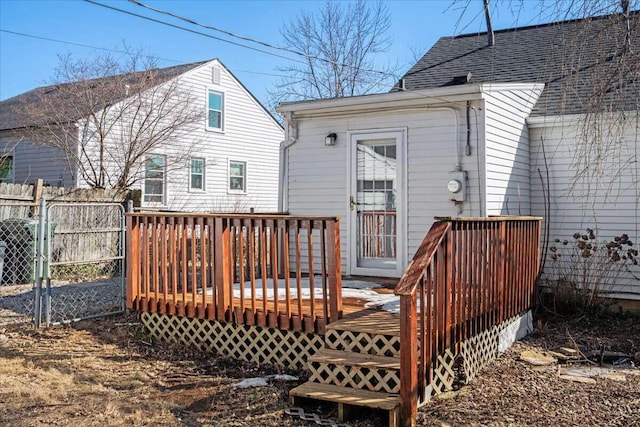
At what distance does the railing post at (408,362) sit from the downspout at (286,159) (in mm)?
4772

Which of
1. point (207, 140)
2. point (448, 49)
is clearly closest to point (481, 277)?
point (448, 49)

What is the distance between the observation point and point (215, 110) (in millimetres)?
17031

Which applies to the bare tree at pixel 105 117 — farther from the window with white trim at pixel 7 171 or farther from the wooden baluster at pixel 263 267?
the wooden baluster at pixel 263 267

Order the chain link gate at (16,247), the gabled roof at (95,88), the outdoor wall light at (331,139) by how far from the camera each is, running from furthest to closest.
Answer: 1. the gabled roof at (95,88)
2. the chain link gate at (16,247)
3. the outdoor wall light at (331,139)

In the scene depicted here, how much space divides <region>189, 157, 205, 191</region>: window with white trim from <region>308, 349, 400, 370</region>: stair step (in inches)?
485

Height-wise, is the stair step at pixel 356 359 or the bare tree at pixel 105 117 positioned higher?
the bare tree at pixel 105 117

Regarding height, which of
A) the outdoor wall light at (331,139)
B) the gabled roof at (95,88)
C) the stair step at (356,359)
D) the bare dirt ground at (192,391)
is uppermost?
the gabled roof at (95,88)

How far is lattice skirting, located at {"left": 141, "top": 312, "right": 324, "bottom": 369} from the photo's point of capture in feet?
16.5

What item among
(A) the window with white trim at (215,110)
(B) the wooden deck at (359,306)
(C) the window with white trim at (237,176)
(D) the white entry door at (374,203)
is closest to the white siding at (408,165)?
(D) the white entry door at (374,203)

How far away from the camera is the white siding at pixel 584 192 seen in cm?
755

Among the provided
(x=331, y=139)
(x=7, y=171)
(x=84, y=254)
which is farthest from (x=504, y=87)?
(x=7, y=171)

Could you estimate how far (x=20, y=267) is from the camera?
30.7 ft

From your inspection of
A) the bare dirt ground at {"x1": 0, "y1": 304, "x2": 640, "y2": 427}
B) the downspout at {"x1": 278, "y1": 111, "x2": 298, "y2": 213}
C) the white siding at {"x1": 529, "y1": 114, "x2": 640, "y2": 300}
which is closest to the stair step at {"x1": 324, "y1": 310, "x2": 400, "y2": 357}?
the bare dirt ground at {"x1": 0, "y1": 304, "x2": 640, "y2": 427}

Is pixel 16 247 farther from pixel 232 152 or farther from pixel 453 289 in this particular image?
pixel 232 152
